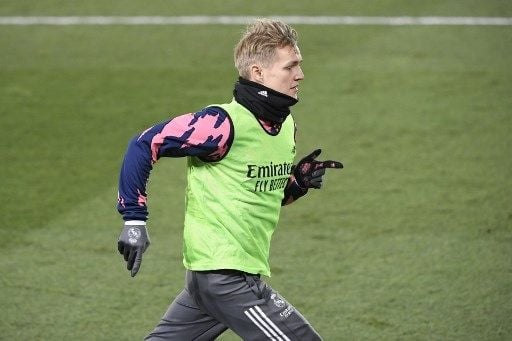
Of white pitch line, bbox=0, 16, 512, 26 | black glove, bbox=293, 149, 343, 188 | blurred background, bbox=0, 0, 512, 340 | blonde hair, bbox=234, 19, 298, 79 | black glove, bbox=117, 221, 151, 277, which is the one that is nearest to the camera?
black glove, bbox=117, 221, 151, 277

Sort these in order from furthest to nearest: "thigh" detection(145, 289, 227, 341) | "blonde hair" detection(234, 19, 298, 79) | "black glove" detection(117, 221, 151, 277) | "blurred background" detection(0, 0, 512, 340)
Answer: "blurred background" detection(0, 0, 512, 340) → "thigh" detection(145, 289, 227, 341) → "blonde hair" detection(234, 19, 298, 79) → "black glove" detection(117, 221, 151, 277)

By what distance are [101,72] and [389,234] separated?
4686 mm

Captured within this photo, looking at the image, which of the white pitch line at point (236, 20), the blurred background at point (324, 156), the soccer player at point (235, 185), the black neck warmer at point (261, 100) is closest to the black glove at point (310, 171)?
the soccer player at point (235, 185)

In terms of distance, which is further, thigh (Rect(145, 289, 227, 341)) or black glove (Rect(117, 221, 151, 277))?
thigh (Rect(145, 289, 227, 341))

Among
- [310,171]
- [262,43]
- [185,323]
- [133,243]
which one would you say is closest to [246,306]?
[185,323]

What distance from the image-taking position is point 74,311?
698 cm

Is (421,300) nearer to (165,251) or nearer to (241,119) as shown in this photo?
(165,251)

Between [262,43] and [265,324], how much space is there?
1.25m

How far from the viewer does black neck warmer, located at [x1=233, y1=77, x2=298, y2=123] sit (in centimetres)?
477

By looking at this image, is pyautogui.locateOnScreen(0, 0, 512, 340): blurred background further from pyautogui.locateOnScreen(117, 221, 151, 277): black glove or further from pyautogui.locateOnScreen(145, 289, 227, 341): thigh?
pyautogui.locateOnScreen(117, 221, 151, 277): black glove

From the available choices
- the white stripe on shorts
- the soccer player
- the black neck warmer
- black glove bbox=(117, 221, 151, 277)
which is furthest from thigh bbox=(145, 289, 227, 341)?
the black neck warmer

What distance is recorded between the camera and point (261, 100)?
15.6 ft

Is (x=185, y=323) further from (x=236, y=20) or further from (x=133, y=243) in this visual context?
(x=236, y=20)

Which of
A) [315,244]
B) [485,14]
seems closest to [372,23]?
[485,14]
